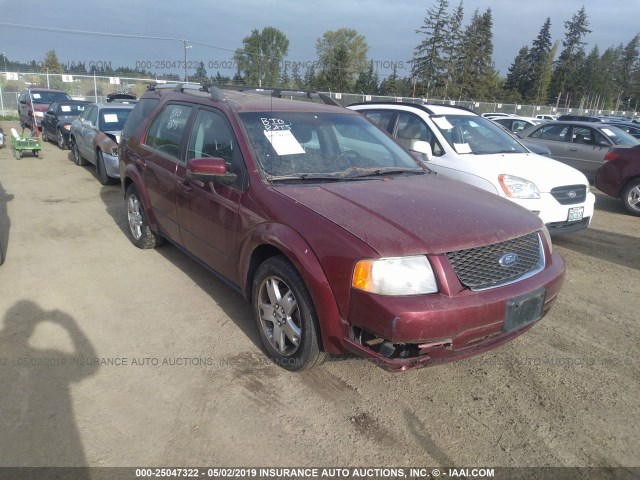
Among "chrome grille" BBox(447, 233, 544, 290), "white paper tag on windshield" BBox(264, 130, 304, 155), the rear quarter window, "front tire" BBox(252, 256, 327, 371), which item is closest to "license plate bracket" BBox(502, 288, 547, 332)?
"chrome grille" BBox(447, 233, 544, 290)

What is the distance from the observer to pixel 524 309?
2.76m

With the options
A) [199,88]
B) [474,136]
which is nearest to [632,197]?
[474,136]

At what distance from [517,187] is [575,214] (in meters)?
0.90

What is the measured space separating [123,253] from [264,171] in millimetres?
2946

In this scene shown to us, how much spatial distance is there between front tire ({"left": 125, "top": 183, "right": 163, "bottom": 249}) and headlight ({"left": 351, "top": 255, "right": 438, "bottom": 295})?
349 cm

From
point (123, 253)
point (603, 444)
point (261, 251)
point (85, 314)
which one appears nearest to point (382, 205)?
point (261, 251)

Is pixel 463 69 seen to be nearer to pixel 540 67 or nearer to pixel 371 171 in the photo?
pixel 540 67

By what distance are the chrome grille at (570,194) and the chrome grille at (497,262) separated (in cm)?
300

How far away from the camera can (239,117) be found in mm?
3643

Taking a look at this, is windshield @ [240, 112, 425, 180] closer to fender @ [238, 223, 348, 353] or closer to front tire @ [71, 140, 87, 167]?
fender @ [238, 223, 348, 353]

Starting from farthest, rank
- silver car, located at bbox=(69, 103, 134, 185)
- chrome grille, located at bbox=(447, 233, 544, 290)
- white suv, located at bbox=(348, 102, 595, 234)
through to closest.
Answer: silver car, located at bbox=(69, 103, 134, 185), white suv, located at bbox=(348, 102, 595, 234), chrome grille, located at bbox=(447, 233, 544, 290)

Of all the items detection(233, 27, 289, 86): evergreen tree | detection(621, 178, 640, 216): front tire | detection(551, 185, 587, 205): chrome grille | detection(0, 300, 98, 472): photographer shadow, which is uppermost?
detection(233, 27, 289, 86): evergreen tree

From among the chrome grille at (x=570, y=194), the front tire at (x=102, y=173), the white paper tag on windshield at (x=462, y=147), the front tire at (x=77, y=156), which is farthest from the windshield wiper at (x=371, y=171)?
the front tire at (x=77, y=156)

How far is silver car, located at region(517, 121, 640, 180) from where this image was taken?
1045cm
